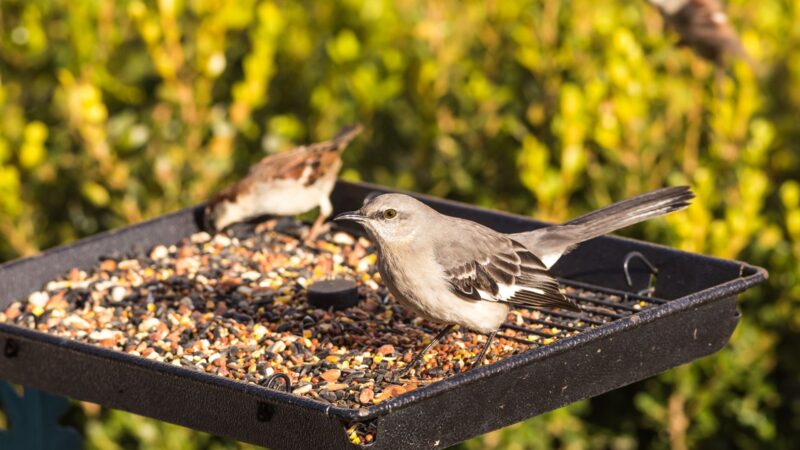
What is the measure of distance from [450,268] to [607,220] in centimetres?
80

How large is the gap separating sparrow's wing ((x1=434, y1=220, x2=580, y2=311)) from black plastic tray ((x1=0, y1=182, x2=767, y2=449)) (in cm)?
29

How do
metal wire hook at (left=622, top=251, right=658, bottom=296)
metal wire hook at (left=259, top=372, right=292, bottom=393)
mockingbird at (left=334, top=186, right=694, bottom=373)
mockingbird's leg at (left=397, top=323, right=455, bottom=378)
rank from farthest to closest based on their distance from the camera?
metal wire hook at (left=622, top=251, right=658, bottom=296)
mockingbird at (left=334, top=186, right=694, bottom=373)
mockingbird's leg at (left=397, top=323, right=455, bottom=378)
metal wire hook at (left=259, top=372, right=292, bottom=393)

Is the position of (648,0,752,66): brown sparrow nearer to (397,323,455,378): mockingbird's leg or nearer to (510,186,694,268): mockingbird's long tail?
(510,186,694,268): mockingbird's long tail

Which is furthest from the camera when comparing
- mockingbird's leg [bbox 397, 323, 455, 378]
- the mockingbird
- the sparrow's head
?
the sparrow's head

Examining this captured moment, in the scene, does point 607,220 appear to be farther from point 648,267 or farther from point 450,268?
point 450,268

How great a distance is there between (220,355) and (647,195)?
5.76ft

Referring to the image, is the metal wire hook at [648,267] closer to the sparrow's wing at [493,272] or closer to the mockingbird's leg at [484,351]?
the sparrow's wing at [493,272]

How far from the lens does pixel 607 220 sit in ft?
16.7

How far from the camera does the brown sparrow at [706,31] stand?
6.67 meters

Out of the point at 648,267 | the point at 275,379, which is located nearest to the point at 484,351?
the point at 275,379

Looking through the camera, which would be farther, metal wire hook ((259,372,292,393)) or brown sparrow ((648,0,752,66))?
brown sparrow ((648,0,752,66))

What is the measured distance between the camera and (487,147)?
23.5ft

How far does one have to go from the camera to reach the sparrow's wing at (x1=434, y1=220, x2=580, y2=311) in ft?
15.0

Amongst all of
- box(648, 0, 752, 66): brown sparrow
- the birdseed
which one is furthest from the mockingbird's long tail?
box(648, 0, 752, 66): brown sparrow
